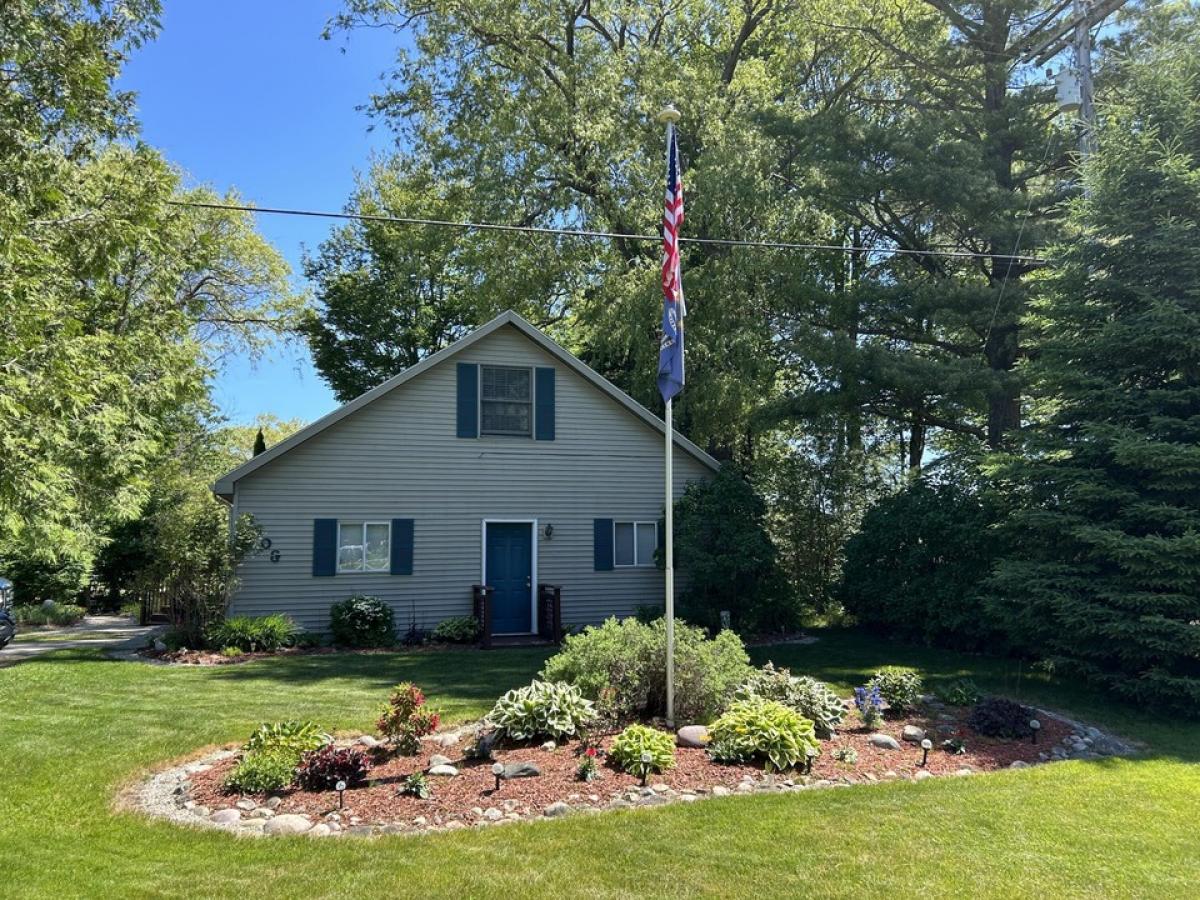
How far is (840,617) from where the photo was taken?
650 inches

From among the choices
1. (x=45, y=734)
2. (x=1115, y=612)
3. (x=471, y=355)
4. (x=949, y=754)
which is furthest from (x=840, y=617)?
(x=45, y=734)

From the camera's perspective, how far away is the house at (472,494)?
1334cm

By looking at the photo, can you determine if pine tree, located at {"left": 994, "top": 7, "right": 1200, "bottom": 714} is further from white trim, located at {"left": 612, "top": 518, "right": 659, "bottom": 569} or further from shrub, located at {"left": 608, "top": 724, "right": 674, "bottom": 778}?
white trim, located at {"left": 612, "top": 518, "right": 659, "bottom": 569}

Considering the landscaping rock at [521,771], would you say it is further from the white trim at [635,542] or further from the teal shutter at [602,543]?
the white trim at [635,542]

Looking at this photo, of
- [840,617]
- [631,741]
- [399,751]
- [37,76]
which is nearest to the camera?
[631,741]

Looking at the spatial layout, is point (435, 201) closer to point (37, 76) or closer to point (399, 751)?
point (37, 76)

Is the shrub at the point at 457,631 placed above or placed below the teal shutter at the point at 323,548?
below

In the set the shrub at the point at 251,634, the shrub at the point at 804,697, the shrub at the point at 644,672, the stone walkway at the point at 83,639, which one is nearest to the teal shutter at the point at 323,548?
the shrub at the point at 251,634

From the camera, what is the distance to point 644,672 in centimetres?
708

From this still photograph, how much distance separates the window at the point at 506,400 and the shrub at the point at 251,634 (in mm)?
4695

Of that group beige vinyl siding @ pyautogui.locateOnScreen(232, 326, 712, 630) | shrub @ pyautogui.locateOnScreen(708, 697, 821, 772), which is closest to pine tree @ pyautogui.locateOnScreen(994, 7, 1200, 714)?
shrub @ pyautogui.locateOnScreen(708, 697, 821, 772)

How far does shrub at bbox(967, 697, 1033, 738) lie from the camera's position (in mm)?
7012

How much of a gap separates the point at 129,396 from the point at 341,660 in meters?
6.81

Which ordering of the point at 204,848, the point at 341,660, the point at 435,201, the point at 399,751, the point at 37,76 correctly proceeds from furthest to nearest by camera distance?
the point at 435,201 → the point at 341,660 → the point at 37,76 → the point at 399,751 → the point at 204,848
